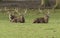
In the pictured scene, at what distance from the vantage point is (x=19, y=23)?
1870 centimetres

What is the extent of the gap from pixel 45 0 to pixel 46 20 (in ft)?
50.9

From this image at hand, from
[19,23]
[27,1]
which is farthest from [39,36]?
[27,1]

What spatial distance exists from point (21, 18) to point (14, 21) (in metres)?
0.46

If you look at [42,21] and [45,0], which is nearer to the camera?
[42,21]

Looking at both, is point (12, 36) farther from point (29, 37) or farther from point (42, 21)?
point (42, 21)

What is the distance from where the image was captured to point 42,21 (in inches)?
742

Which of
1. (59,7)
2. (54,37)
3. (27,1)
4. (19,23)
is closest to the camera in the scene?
(54,37)

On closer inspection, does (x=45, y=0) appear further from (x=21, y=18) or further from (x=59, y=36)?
(x=59, y=36)

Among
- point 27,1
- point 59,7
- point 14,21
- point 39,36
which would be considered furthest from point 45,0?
point 39,36

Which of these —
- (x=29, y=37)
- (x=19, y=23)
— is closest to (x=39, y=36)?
(x=29, y=37)

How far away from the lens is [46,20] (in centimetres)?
1880

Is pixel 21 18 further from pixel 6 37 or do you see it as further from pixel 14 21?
pixel 6 37

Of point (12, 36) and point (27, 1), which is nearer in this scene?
point (12, 36)

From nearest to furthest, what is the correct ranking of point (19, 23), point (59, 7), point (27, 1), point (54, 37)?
1. point (54, 37)
2. point (19, 23)
3. point (59, 7)
4. point (27, 1)
